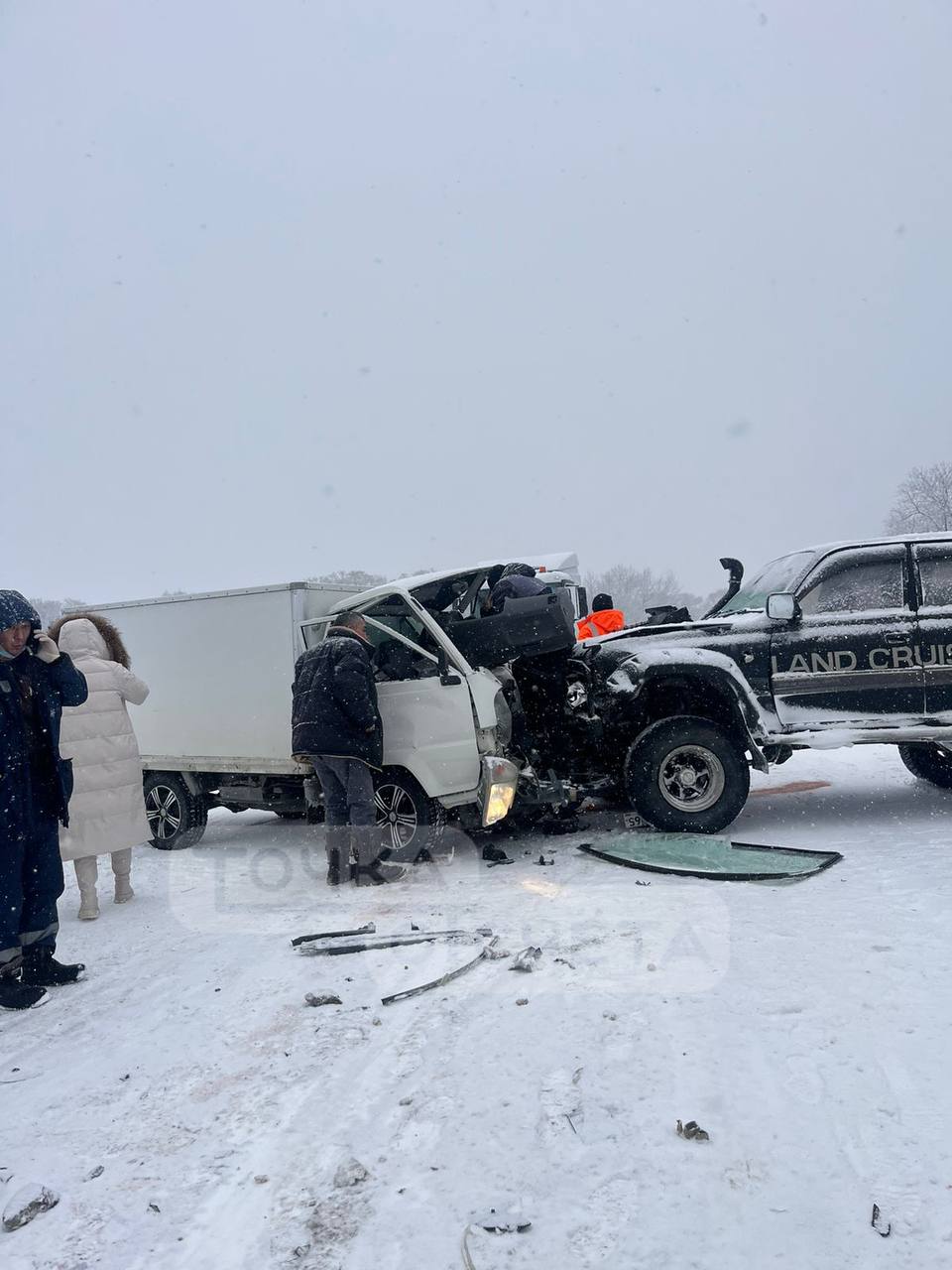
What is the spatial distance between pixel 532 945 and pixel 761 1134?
67.6 inches

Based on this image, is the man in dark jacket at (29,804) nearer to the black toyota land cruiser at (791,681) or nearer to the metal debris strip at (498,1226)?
the metal debris strip at (498,1226)

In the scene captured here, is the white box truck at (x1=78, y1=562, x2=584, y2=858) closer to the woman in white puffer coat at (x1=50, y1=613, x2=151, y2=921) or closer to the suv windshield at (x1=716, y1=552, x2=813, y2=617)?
the woman in white puffer coat at (x1=50, y1=613, x2=151, y2=921)

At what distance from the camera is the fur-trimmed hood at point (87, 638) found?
5.77m

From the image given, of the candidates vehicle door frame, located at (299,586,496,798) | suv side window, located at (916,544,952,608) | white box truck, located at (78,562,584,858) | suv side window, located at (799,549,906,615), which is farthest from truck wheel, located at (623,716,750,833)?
suv side window, located at (916,544,952,608)

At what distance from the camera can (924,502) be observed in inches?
2060

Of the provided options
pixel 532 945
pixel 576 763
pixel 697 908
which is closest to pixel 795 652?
pixel 576 763

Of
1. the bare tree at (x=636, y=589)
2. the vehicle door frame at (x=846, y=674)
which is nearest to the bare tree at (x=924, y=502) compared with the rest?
the bare tree at (x=636, y=589)

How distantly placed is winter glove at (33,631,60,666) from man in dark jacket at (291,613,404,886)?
6.19 ft

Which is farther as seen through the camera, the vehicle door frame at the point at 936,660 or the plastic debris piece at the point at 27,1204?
the vehicle door frame at the point at 936,660

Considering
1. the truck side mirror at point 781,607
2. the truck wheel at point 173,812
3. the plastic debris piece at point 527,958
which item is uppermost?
the truck side mirror at point 781,607

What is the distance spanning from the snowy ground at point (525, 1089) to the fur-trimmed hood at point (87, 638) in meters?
1.87

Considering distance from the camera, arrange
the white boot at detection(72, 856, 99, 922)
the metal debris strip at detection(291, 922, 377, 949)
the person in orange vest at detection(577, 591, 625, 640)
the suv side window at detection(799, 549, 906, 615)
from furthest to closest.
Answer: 1. the person in orange vest at detection(577, 591, 625, 640)
2. the suv side window at detection(799, 549, 906, 615)
3. the white boot at detection(72, 856, 99, 922)
4. the metal debris strip at detection(291, 922, 377, 949)

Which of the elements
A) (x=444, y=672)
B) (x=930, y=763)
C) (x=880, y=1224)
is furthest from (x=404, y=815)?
(x=930, y=763)

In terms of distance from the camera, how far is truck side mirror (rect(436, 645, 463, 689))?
6.22 meters
